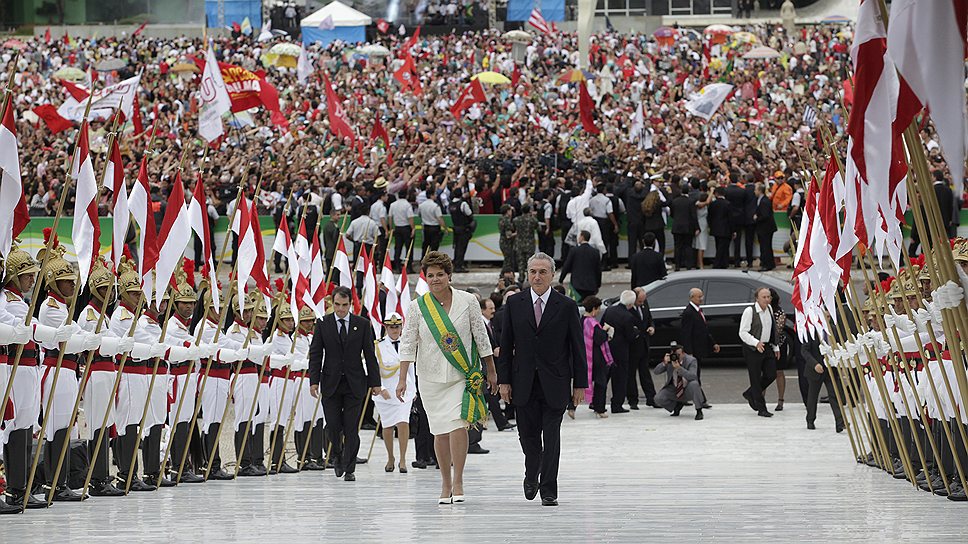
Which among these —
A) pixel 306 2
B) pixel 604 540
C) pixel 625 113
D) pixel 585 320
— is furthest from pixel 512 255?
pixel 306 2

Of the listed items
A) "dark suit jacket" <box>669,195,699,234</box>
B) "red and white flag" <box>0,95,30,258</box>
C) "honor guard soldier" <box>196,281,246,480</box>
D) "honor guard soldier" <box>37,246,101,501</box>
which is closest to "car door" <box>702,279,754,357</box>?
"dark suit jacket" <box>669,195,699,234</box>

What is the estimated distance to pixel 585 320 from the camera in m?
20.6

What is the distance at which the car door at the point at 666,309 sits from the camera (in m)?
23.1

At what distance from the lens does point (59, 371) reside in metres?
10.9

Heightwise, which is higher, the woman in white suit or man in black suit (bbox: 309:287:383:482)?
the woman in white suit

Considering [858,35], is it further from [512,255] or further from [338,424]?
[512,255]

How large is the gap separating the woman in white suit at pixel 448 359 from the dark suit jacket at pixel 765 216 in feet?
56.7

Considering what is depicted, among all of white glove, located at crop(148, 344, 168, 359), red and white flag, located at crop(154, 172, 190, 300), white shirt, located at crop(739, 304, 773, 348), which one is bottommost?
white shirt, located at crop(739, 304, 773, 348)

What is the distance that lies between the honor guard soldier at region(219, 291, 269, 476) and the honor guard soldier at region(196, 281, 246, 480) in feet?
0.42

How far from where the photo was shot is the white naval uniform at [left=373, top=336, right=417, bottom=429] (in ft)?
49.3

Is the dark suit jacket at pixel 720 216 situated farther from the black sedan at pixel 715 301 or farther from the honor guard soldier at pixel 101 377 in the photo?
the honor guard soldier at pixel 101 377

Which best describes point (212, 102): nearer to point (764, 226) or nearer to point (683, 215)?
point (683, 215)

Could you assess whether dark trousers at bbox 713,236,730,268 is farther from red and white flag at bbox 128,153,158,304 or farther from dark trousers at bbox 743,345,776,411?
red and white flag at bbox 128,153,158,304

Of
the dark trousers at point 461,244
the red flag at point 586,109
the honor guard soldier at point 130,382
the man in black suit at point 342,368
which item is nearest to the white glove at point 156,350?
the honor guard soldier at point 130,382
